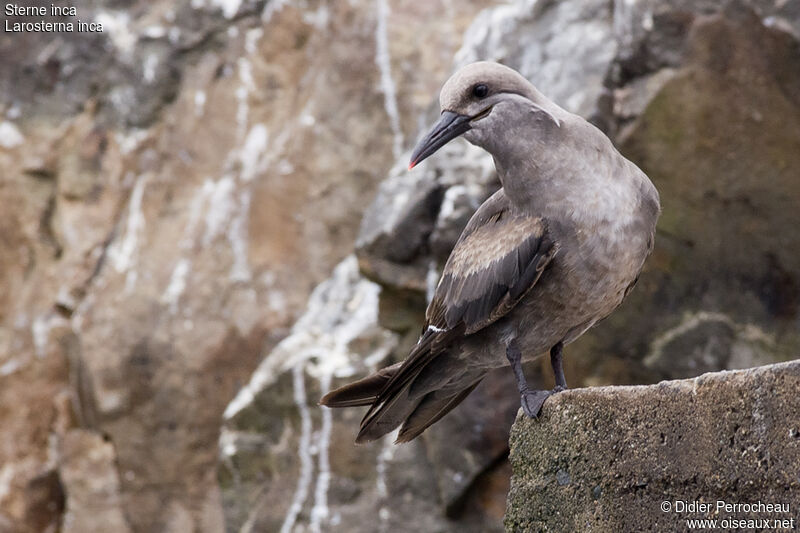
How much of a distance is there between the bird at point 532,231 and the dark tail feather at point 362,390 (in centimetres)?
10

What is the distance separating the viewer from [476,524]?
6.29m

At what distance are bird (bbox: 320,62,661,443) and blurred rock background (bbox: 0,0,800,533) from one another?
256 centimetres

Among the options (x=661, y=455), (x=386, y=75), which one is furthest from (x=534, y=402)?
(x=386, y=75)

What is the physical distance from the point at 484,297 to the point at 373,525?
11.4 feet

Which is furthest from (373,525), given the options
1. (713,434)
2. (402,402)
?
(713,434)

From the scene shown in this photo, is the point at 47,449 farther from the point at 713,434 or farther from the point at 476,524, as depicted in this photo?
the point at 713,434

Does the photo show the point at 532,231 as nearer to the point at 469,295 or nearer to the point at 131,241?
the point at 469,295

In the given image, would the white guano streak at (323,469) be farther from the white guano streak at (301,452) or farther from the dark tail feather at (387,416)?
the dark tail feather at (387,416)

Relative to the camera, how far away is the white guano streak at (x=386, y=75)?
8258mm

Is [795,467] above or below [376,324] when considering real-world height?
above

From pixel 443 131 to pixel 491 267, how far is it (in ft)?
1.56

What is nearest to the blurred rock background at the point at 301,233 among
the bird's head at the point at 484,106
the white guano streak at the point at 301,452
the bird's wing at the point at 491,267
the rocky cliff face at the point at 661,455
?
the white guano streak at the point at 301,452

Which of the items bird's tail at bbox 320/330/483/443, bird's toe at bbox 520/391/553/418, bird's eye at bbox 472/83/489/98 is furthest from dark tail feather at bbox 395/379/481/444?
bird's eye at bbox 472/83/489/98

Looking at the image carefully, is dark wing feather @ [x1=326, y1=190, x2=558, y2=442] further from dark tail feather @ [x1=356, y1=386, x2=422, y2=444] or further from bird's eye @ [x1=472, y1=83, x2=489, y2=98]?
bird's eye @ [x1=472, y1=83, x2=489, y2=98]
